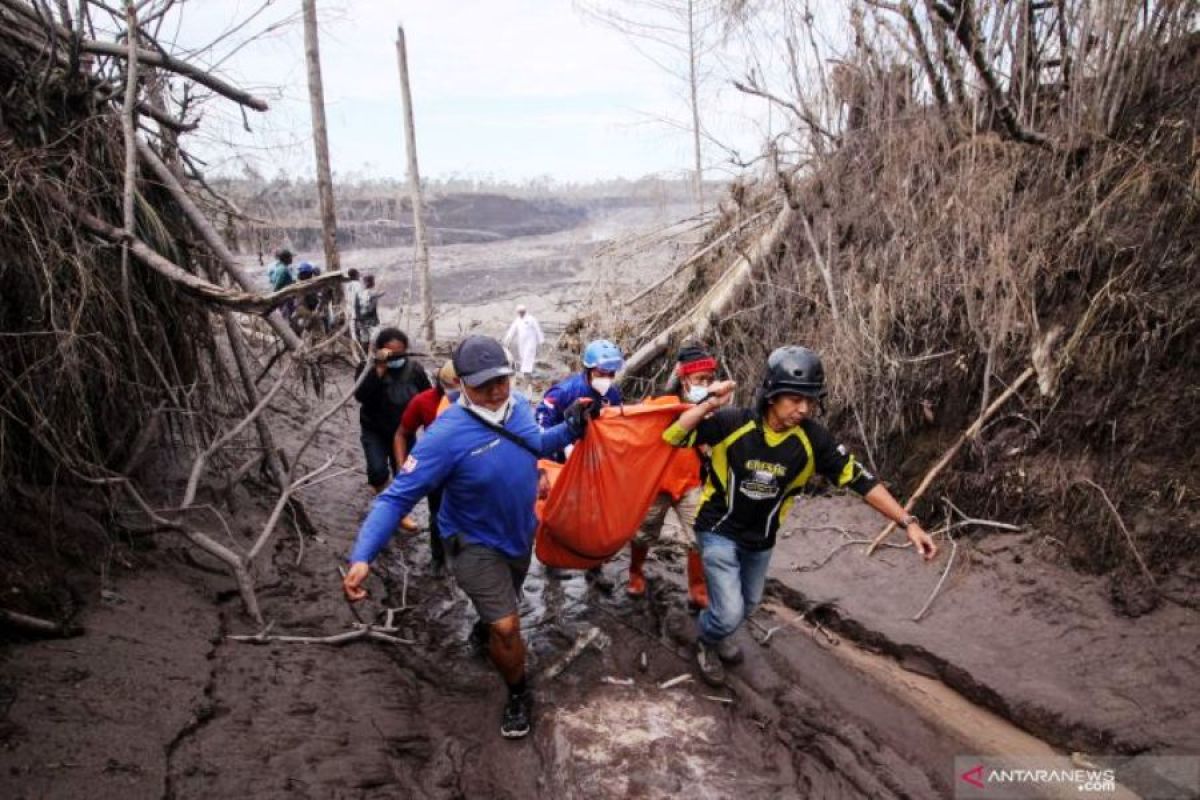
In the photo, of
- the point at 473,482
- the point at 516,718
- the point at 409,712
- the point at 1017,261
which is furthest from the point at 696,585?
the point at 1017,261

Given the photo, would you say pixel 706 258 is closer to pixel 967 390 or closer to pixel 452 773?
pixel 967 390

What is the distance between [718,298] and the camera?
8.68 metres

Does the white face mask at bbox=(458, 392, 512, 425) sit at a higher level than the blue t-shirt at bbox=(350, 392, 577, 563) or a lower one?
higher

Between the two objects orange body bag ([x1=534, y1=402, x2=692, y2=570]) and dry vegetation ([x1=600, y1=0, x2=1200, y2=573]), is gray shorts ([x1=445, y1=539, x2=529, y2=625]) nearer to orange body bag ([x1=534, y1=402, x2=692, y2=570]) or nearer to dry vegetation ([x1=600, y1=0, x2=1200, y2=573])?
orange body bag ([x1=534, y1=402, x2=692, y2=570])

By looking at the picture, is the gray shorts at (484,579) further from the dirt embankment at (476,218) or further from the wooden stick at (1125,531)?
the dirt embankment at (476,218)

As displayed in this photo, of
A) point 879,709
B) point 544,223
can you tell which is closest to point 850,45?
point 879,709

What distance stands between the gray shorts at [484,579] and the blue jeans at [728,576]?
1124 mm

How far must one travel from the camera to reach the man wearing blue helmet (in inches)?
190

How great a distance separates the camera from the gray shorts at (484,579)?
11.8 ft

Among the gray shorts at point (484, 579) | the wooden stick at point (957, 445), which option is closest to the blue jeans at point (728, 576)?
the gray shorts at point (484, 579)

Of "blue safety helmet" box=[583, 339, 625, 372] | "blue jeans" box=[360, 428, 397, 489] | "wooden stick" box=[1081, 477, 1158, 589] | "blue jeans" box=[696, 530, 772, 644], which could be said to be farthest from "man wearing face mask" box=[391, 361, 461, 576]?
"wooden stick" box=[1081, 477, 1158, 589]

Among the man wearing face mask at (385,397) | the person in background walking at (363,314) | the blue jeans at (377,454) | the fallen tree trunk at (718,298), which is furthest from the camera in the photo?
the person in background walking at (363,314)

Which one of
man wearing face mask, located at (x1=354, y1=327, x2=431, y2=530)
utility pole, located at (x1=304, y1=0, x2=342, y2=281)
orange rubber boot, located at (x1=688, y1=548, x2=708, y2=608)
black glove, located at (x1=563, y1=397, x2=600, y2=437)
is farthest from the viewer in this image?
utility pole, located at (x1=304, y1=0, x2=342, y2=281)

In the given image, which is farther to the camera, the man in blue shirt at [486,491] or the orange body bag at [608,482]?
the orange body bag at [608,482]
